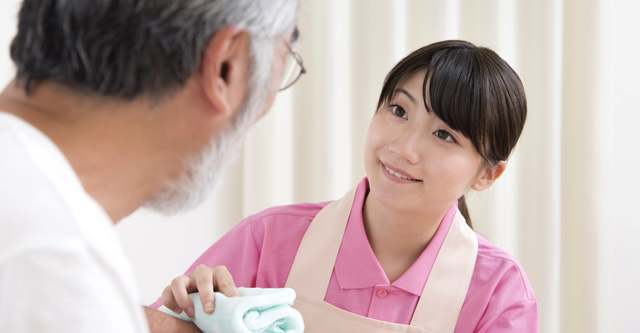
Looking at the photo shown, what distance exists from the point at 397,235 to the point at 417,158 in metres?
0.24

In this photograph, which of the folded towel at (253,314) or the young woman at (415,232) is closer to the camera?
the folded towel at (253,314)

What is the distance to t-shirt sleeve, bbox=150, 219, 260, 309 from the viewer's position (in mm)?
1537

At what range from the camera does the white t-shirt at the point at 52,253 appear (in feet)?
1.90

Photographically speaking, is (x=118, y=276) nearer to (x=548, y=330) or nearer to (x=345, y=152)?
(x=345, y=152)

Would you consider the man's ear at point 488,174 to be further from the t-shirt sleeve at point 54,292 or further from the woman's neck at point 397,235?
the t-shirt sleeve at point 54,292

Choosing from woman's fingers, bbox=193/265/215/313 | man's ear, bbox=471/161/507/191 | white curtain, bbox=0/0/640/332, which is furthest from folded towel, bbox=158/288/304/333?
white curtain, bbox=0/0/640/332

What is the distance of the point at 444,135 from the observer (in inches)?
56.7

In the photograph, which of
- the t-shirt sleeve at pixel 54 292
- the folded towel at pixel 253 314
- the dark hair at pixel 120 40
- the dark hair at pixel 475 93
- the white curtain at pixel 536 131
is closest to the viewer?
the t-shirt sleeve at pixel 54 292

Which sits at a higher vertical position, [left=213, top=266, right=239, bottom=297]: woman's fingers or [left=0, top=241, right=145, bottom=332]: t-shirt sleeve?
[left=0, top=241, right=145, bottom=332]: t-shirt sleeve

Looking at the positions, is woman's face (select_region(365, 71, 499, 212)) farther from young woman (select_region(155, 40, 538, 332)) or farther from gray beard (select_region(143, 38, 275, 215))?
gray beard (select_region(143, 38, 275, 215))

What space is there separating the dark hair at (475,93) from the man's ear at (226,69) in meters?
0.67

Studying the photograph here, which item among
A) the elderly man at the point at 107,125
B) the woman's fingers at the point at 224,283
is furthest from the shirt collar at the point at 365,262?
the elderly man at the point at 107,125

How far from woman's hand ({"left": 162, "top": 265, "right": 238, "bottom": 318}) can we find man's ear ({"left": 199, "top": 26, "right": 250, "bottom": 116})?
1.43ft

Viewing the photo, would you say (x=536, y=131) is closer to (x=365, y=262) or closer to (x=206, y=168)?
(x=365, y=262)
